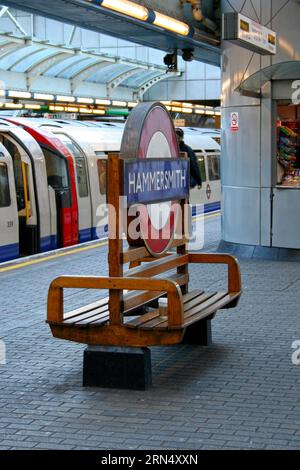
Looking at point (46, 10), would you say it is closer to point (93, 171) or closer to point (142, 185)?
point (142, 185)

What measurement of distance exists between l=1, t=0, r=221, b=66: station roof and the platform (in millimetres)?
3318

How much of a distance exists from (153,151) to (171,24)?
15.9 ft

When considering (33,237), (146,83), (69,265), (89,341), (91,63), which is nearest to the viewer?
(89,341)

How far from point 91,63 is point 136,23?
479 inches

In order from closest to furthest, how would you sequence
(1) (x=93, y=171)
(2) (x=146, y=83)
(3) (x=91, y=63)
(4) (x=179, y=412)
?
(4) (x=179, y=412) < (1) (x=93, y=171) < (3) (x=91, y=63) < (2) (x=146, y=83)

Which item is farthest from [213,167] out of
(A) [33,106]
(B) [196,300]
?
(B) [196,300]

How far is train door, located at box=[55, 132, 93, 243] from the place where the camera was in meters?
15.5

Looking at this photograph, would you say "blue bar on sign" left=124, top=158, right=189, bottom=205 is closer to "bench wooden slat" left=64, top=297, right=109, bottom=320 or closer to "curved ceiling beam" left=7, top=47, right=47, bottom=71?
"bench wooden slat" left=64, top=297, right=109, bottom=320

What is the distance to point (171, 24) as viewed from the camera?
1118 cm

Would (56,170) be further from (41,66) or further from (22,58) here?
Answer: (41,66)

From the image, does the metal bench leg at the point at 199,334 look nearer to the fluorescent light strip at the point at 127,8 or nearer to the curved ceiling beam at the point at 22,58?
the fluorescent light strip at the point at 127,8

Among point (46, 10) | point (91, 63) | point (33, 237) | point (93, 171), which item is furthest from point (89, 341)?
point (91, 63)

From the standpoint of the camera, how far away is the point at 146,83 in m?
27.4

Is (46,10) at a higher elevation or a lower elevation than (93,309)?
higher
